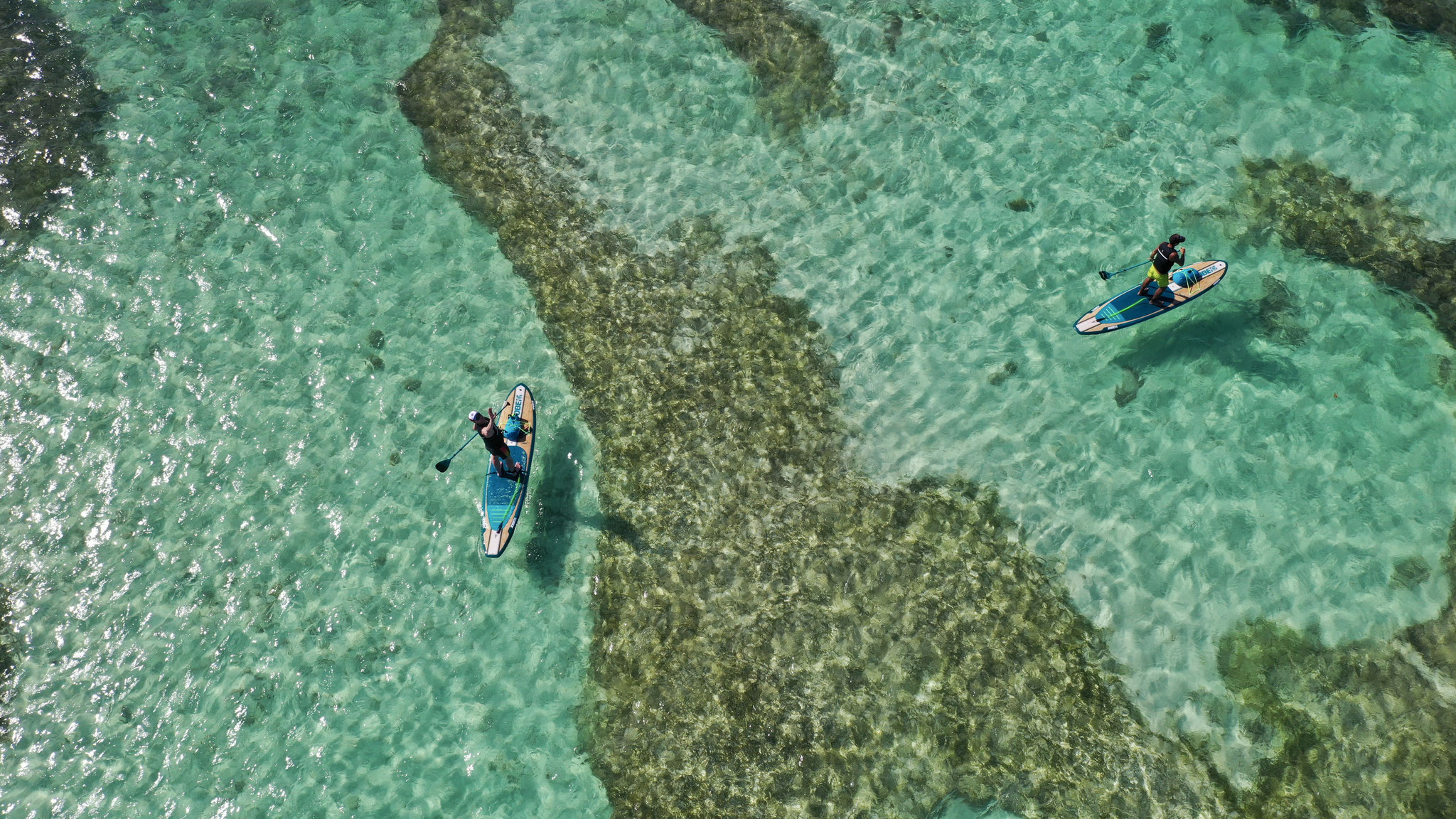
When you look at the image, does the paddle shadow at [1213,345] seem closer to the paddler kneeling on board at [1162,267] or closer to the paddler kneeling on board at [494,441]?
the paddler kneeling on board at [1162,267]

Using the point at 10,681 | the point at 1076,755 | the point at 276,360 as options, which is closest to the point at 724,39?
the point at 276,360

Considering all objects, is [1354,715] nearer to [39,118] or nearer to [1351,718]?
[1351,718]

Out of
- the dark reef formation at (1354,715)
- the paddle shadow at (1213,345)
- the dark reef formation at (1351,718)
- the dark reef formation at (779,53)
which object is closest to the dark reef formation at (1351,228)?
the paddle shadow at (1213,345)

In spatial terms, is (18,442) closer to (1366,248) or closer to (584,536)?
(584,536)

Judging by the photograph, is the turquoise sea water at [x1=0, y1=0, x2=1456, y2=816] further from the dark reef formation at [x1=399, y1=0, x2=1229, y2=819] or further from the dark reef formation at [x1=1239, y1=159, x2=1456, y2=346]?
the dark reef formation at [x1=399, y1=0, x2=1229, y2=819]

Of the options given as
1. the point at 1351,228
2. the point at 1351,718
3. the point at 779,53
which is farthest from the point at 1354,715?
the point at 779,53

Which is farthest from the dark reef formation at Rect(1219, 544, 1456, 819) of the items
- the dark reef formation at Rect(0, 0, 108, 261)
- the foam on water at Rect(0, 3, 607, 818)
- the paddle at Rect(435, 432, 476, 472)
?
the dark reef formation at Rect(0, 0, 108, 261)
